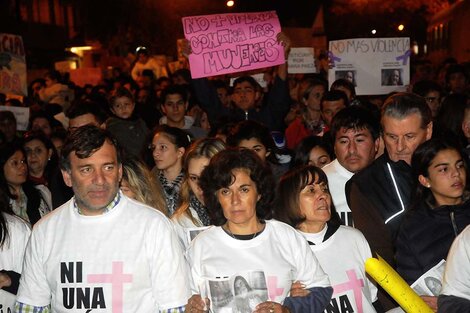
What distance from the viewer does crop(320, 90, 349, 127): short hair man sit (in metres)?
9.41

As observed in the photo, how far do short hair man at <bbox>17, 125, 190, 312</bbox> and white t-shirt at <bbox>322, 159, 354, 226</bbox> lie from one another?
6.72ft

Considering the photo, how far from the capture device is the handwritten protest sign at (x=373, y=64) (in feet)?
39.7

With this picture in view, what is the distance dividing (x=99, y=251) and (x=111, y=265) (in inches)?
4.3

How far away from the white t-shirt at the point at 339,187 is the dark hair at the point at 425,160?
2.34 feet

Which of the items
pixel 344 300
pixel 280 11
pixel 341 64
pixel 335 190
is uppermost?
pixel 280 11

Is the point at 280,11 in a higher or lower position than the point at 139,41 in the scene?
higher

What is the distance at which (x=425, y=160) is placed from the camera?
5.56 metres

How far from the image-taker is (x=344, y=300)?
5.13m

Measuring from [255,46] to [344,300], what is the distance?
6.64m

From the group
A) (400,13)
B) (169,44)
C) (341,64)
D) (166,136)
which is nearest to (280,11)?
(400,13)

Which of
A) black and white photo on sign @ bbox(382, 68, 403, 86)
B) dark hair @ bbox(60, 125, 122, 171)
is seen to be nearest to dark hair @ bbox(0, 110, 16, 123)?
black and white photo on sign @ bbox(382, 68, 403, 86)

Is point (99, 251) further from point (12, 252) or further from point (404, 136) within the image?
point (404, 136)

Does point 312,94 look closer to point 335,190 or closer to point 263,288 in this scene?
point 335,190

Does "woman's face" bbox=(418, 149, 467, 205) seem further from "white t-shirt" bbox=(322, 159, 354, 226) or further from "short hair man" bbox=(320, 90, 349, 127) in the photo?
"short hair man" bbox=(320, 90, 349, 127)
